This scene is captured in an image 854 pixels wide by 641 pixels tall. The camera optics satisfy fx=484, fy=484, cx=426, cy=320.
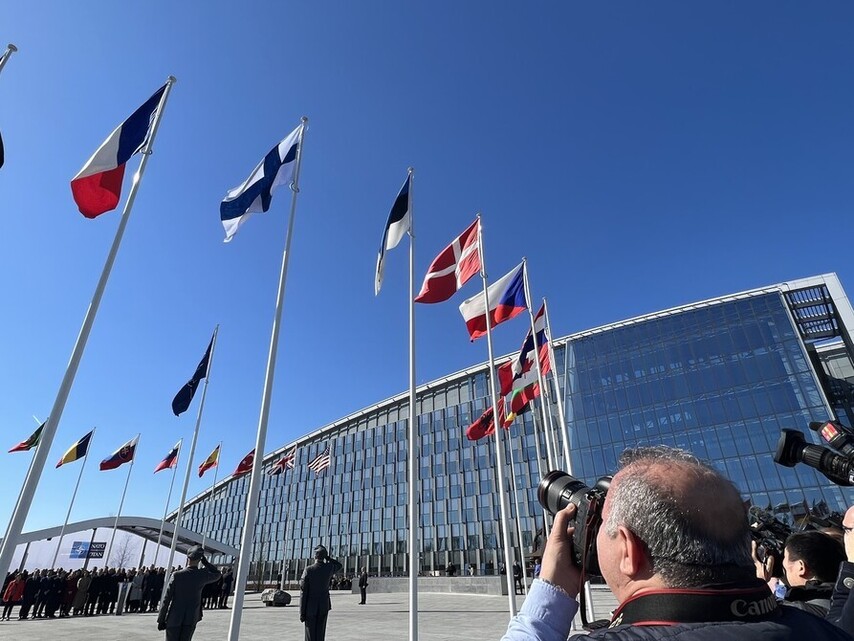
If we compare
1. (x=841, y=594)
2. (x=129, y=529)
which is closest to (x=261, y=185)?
(x=841, y=594)

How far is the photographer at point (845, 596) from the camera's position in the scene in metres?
1.75

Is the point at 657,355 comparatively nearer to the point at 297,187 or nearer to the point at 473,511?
the point at 473,511

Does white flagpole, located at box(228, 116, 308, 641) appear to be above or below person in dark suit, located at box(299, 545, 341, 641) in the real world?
above

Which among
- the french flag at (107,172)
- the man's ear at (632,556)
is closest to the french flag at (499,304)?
the french flag at (107,172)

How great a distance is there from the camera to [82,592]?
1847 cm

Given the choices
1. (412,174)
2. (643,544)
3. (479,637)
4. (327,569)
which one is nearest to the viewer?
(643,544)

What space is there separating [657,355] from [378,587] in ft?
110

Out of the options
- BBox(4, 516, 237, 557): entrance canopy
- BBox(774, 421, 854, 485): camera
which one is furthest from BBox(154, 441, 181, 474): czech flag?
BBox(774, 421, 854, 485): camera

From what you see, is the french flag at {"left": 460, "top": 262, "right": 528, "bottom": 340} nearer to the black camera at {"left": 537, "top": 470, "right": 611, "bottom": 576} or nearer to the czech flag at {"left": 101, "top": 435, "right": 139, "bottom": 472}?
the black camera at {"left": 537, "top": 470, "right": 611, "bottom": 576}

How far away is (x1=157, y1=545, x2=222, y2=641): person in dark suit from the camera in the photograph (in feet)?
21.9

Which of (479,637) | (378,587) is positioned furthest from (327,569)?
(378,587)

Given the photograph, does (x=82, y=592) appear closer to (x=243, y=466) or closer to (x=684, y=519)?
(x=243, y=466)

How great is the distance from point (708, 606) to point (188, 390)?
52.9 feet

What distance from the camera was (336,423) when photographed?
75375 mm
